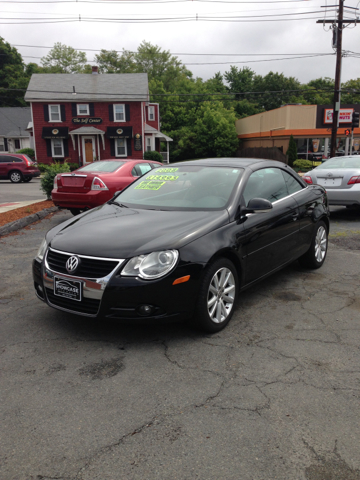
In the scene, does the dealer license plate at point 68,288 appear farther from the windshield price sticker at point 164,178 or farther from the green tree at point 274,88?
the green tree at point 274,88

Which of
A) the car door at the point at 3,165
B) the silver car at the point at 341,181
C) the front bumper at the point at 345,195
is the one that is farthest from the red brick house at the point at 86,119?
the front bumper at the point at 345,195

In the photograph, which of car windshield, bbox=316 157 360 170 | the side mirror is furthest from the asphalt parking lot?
car windshield, bbox=316 157 360 170

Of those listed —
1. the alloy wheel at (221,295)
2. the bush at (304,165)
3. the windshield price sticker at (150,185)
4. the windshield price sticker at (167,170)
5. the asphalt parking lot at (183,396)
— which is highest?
the windshield price sticker at (167,170)

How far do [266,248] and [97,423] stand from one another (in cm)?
266

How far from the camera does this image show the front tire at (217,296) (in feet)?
12.1

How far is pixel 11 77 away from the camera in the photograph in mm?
70312

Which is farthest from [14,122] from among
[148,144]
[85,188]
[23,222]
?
[85,188]

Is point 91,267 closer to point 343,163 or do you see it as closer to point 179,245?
point 179,245

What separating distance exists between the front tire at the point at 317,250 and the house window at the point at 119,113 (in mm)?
Result: 32714

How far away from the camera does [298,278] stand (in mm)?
5613

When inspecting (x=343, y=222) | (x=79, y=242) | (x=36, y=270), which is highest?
(x=79, y=242)

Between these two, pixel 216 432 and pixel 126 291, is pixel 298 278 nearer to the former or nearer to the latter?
pixel 126 291

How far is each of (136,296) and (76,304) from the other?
0.59 meters

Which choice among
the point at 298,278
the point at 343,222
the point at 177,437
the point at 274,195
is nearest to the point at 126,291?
the point at 177,437
